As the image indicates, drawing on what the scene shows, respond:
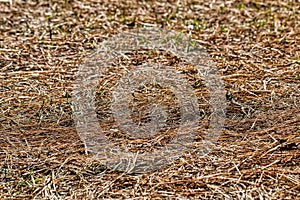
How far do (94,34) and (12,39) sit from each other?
0.53 meters

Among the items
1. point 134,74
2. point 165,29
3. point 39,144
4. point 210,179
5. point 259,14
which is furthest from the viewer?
point 259,14

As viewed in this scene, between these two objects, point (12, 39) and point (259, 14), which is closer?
point (12, 39)

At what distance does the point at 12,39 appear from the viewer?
133 inches

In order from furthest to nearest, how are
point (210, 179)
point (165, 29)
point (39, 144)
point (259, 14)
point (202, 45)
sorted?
point (259, 14) < point (165, 29) < point (202, 45) < point (39, 144) < point (210, 179)

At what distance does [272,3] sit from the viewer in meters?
4.01

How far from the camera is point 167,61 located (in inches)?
121

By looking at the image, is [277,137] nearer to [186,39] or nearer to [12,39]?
[186,39]

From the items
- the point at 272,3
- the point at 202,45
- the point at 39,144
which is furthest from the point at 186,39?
the point at 39,144

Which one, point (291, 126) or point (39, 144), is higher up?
point (291, 126)

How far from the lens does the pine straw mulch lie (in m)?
2.06

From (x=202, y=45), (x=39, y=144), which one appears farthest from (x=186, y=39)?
(x=39, y=144)

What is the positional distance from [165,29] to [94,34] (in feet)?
1.58

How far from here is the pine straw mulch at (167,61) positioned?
2057 mm

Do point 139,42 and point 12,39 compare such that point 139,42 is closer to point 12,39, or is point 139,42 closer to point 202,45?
point 202,45
